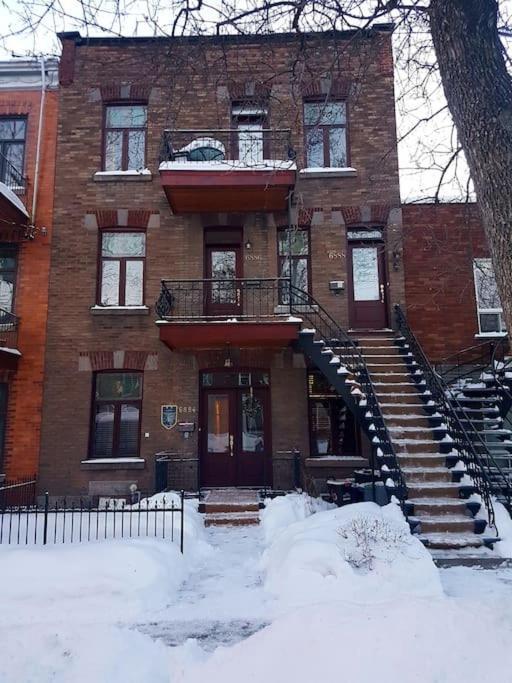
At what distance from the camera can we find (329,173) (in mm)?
13789

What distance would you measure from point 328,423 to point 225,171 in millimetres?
6571

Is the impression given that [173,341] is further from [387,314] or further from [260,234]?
[387,314]

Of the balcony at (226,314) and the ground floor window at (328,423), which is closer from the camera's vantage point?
the balcony at (226,314)

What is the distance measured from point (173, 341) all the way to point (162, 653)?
7.79 metres

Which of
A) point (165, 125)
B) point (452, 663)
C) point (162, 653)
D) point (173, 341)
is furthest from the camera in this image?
point (165, 125)

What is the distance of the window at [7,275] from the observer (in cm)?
1348

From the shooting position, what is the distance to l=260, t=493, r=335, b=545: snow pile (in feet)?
31.8

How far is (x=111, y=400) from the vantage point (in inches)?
515

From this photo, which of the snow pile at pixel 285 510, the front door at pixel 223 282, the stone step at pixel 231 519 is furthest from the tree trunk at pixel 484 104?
the front door at pixel 223 282

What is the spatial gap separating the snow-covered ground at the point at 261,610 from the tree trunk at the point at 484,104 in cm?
295

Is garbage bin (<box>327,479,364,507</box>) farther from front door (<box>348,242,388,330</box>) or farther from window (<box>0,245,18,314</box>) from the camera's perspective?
window (<box>0,245,18,314</box>)

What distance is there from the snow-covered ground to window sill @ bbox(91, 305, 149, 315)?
618cm

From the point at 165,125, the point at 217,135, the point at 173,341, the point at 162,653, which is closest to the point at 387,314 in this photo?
the point at 173,341

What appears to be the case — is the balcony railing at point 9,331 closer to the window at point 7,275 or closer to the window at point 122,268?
the window at point 7,275
